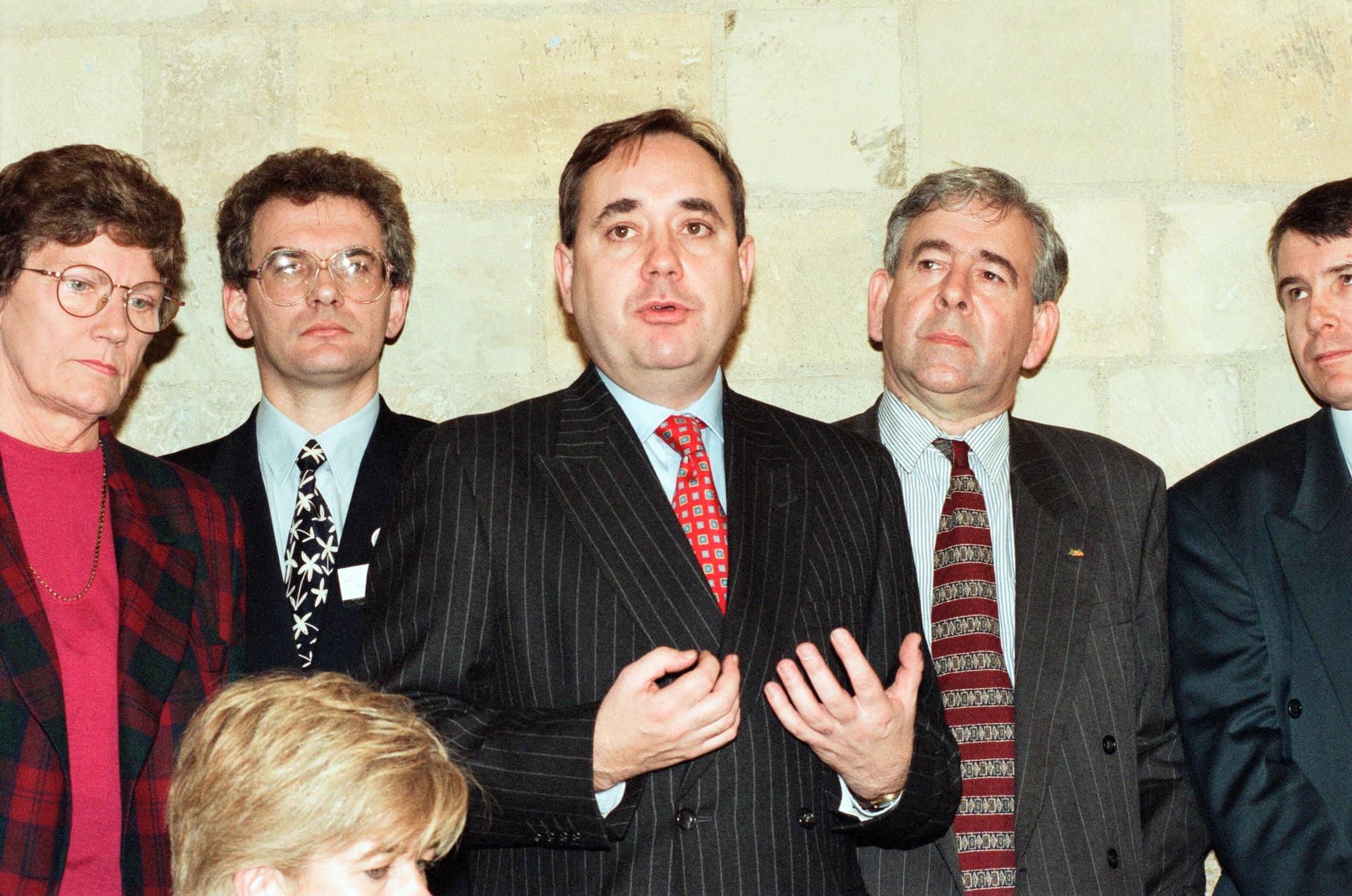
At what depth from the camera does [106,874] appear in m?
2.28

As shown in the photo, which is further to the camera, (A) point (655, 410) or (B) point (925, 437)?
(B) point (925, 437)

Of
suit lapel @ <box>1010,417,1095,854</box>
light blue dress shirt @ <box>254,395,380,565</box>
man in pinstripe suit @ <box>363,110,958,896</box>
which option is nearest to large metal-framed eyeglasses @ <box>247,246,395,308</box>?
light blue dress shirt @ <box>254,395,380,565</box>

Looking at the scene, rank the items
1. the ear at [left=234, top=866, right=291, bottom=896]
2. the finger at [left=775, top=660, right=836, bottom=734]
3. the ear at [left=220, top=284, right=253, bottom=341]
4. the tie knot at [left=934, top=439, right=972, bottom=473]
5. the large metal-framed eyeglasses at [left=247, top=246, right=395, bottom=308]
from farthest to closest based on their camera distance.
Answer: the ear at [left=220, top=284, right=253, bottom=341] < the large metal-framed eyeglasses at [left=247, top=246, right=395, bottom=308] < the tie knot at [left=934, top=439, right=972, bottom=473] < the finger at [left=775, top=660, right=836, bottom=734] < the ear at [left=234, top=866, right=291, bottom=896]

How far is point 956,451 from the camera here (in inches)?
114

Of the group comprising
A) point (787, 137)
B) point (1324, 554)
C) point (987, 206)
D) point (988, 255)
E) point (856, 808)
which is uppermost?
point (787, 137)

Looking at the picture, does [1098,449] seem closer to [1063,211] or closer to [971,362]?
[971,362]

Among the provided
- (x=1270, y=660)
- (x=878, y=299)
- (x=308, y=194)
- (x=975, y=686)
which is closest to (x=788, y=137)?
(x=878, y=299)

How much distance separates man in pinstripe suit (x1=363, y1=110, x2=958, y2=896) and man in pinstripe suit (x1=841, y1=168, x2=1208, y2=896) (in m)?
0.29

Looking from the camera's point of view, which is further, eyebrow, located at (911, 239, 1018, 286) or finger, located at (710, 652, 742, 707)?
eyebrow, located at (911, 239, 1018, 286)

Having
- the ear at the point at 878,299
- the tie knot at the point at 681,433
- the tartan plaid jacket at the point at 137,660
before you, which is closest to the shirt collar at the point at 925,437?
the ear at the point at 878,299

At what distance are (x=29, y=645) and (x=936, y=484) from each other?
1707 mm

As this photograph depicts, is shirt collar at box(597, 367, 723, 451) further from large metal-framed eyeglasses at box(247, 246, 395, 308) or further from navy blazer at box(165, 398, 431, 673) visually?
large metal-framed eyeglasses at box(247, 246, 395, 308)

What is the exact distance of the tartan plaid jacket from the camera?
2.18m

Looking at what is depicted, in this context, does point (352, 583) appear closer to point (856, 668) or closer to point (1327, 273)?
point (856, 668)
